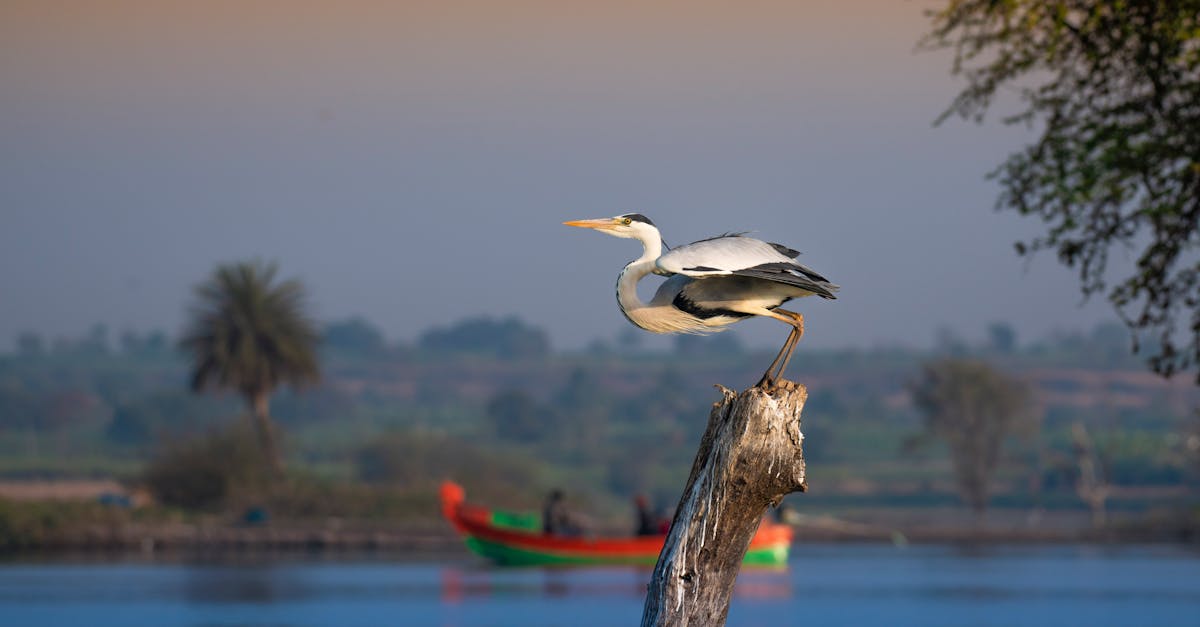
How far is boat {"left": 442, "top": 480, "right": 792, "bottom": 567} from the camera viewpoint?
5212 cm

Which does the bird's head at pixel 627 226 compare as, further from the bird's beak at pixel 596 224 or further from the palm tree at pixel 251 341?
the palm tree at pixel 251 341

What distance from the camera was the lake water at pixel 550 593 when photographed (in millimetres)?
36188

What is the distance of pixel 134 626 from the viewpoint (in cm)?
3425

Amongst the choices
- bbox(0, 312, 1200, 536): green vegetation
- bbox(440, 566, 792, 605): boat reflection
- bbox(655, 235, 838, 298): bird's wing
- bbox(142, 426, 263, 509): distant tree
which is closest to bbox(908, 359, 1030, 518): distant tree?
bbox(0, 312, 1200, 536): green vegetation

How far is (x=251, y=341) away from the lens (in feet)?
219

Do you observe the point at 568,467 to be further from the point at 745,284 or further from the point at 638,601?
the point at 745,284

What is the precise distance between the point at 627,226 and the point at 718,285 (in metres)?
0.69

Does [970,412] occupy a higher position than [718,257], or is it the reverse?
[970,412]

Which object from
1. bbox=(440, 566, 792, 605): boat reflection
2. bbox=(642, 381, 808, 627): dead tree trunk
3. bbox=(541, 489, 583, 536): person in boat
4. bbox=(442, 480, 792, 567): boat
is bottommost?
bbox=(440, 566, 792, 605): boat reflection

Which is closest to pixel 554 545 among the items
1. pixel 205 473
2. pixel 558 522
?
pixel 558 522

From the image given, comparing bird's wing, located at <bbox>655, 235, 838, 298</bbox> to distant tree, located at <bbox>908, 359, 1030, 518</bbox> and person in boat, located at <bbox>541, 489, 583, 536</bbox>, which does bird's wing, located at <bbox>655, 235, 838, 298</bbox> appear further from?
distant tree, located at <bbox>908, 359, 1030, 518</bbox>

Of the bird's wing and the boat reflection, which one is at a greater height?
the bird's wing

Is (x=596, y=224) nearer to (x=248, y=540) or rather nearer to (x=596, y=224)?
(x=596, y=224)

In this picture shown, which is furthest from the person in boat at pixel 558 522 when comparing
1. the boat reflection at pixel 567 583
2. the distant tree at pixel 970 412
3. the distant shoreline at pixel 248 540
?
the distant tree at pixel 970 412
